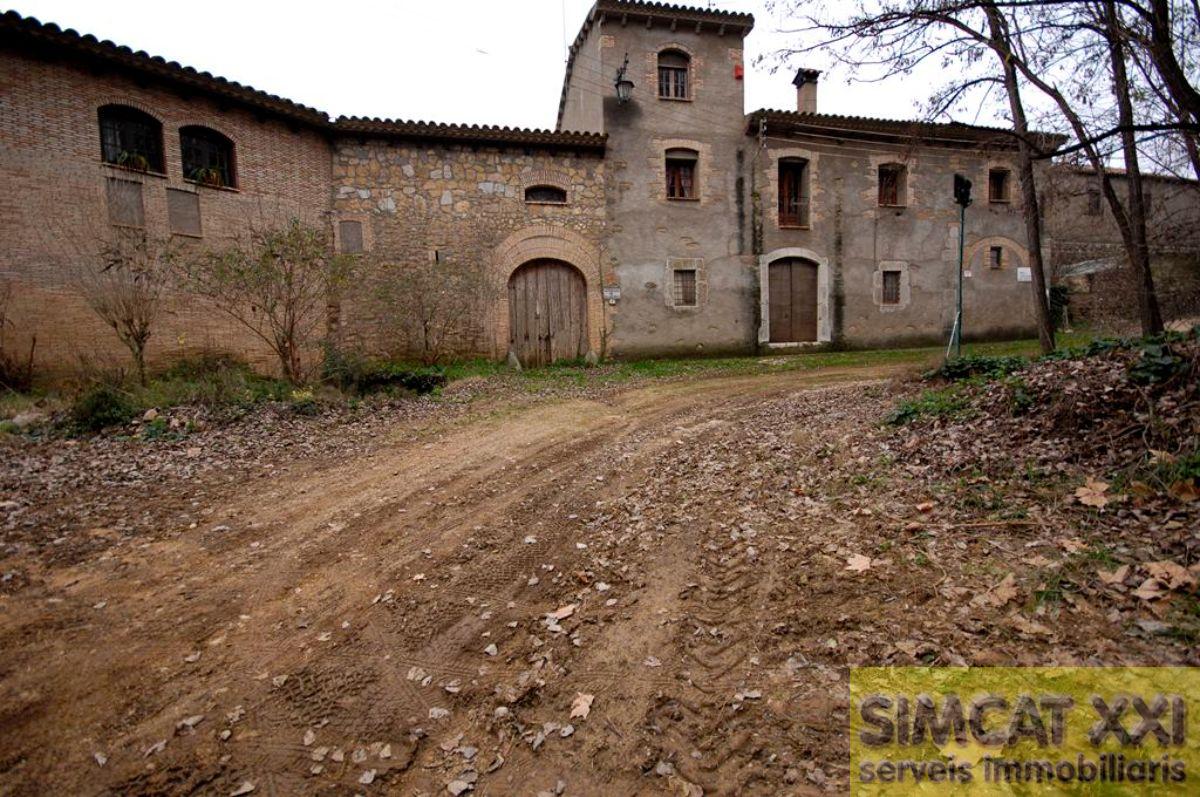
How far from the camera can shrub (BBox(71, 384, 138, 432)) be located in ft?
21.7

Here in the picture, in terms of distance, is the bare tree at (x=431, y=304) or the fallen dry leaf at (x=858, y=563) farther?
the bare tree at (x=431, y=304)

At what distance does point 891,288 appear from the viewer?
618 inches

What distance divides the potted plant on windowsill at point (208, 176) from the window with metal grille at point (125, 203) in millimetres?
941

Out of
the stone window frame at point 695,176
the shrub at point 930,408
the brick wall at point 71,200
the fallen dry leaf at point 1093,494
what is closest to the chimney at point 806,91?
the stone window frame at point 695,176

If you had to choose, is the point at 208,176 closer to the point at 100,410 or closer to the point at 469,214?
the point at 469,214

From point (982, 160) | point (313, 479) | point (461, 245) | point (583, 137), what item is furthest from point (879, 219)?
point (313, 479)

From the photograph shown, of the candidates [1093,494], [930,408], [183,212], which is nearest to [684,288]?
[930,408]

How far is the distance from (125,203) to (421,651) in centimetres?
1075

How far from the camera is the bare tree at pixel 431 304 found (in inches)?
484

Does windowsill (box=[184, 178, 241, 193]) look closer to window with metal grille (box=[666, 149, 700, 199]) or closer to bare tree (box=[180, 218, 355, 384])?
bare tree (box=[180, 218, 355, 384])

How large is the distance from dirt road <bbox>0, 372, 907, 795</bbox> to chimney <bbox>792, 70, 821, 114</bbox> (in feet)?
49.2

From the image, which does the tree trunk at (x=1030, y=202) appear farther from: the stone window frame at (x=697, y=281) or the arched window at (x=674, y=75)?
the arched window at (x=674, y=75)

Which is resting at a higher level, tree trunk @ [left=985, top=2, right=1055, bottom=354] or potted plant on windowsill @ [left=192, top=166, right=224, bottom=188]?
potted plant on windowsill @ [left=192, top=166, right=224, bottom=188]

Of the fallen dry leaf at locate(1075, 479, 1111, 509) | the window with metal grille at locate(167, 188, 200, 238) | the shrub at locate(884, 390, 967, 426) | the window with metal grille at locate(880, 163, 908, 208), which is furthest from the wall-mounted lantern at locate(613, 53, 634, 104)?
the fallen dry leaf at locate(1075, 479, 1111, 509)
